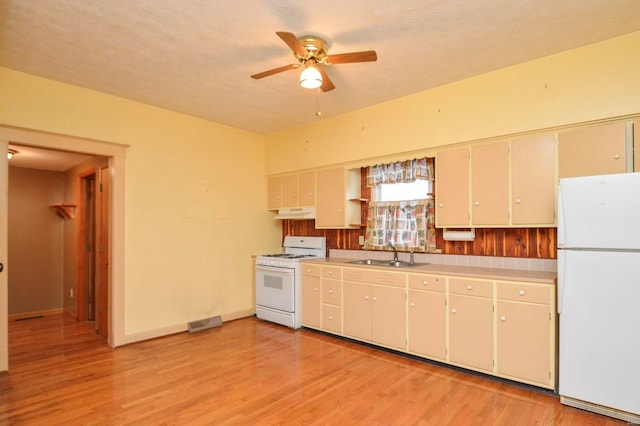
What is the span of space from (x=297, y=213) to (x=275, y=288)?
44.4 inches

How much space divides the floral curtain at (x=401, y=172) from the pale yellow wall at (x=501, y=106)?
270mm

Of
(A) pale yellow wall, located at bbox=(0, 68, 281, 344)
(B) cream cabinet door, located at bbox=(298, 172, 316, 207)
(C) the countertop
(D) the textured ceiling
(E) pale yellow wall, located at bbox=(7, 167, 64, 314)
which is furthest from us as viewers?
(E) pale yellow wall, located at bbox=(7, 167, 64, 314)

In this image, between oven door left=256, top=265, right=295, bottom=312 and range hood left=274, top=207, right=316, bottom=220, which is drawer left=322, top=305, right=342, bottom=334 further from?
range hood left=274, top=207, right=316, bottom=220

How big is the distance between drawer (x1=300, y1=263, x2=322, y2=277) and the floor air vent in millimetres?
1360

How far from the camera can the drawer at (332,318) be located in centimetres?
425

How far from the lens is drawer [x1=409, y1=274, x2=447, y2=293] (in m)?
3.37

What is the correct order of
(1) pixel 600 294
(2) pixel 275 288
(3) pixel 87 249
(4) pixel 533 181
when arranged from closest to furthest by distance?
(1) pixel 600 294
(4) pixel 533 181
(2) pixel 275 288
(3) pixel 87 249

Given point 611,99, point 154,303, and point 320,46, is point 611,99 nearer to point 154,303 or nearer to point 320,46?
point 320,46

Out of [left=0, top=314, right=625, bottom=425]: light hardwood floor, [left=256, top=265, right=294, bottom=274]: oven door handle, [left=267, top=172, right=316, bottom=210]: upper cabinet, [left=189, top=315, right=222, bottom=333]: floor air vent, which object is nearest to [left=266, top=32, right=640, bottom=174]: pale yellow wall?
[left=267, top=172, right=316, bottom=210]: upper cabinet

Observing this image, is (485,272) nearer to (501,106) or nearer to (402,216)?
(402,216)

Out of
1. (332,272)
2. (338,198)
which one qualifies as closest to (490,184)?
(338,198)

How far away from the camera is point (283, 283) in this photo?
480cm

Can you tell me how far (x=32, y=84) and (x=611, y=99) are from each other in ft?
16.9

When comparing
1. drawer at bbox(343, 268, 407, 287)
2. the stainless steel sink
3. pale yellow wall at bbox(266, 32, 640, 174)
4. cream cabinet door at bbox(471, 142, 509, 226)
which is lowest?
drawer at bbox(343, 268, 407, 287)
